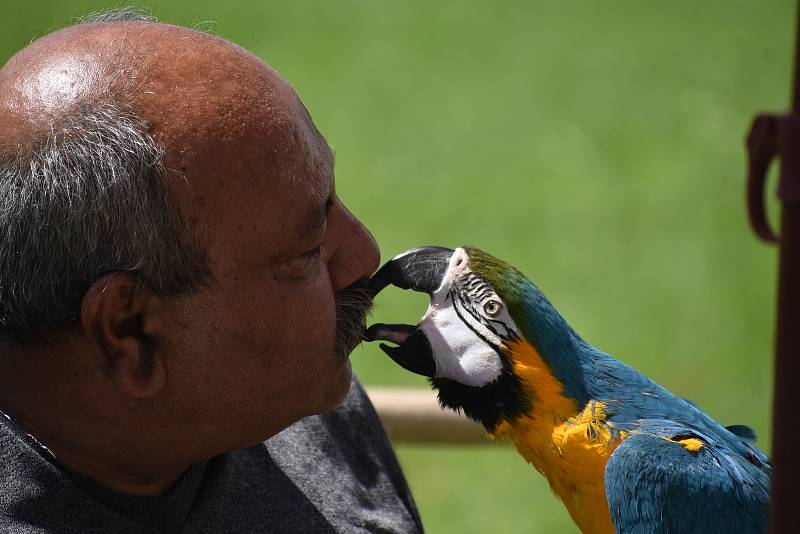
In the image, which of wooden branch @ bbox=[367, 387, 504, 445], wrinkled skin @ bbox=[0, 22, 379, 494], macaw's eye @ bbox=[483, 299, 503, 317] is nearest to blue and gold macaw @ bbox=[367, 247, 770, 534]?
macaw's eye @ bbox=[483, 299, 503, 317]

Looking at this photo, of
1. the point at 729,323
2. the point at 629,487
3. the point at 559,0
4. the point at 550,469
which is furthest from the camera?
the point at 559,0

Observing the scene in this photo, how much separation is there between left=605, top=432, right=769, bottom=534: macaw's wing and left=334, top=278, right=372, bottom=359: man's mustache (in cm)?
42

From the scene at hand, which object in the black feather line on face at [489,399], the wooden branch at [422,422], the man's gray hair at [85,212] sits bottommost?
the wooden branch at [422,422]

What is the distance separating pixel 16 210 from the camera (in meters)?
1.22

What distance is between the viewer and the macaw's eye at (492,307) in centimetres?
155

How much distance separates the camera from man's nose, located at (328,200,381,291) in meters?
1.41

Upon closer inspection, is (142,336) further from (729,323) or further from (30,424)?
(729,323)

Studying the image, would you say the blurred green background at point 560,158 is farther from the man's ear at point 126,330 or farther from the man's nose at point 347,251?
the man's ear at point 126,330

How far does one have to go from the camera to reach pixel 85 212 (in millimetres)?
1214

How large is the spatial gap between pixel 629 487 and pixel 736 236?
392 centimetres

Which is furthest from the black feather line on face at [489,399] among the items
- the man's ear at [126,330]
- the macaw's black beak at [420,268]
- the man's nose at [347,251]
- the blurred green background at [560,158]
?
the blurred green background at [560,158]

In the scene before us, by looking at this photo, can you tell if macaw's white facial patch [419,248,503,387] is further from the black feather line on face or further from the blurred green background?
the blurred green background

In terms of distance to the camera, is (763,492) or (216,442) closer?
(216,442)

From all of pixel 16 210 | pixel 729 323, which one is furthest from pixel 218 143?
pixel 729 323
